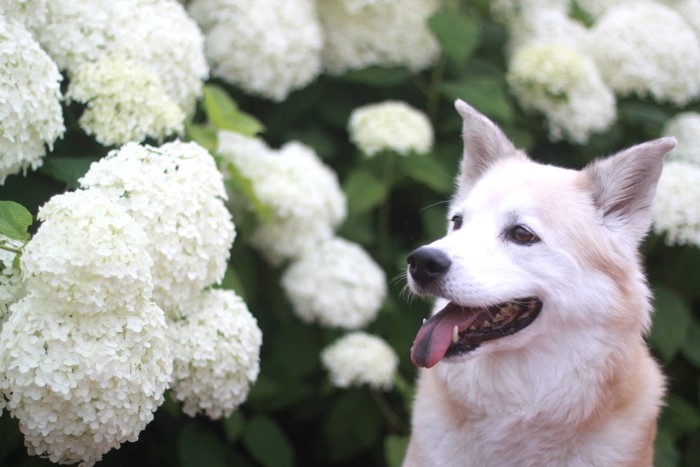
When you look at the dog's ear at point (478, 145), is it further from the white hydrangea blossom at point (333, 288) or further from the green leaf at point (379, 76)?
the green leaf at point (379, 76)

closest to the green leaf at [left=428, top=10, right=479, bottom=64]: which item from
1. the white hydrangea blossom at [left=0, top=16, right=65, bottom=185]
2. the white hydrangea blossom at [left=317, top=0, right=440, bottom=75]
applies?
the white hydrangea blossom at [left=317, top=0, right=440, bottom=75]

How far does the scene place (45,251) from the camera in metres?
1.83

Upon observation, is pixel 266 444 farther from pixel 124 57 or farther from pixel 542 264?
pixel 124 57

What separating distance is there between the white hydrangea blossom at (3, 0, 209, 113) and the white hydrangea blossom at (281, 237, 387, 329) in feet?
2.52

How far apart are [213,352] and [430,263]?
0.70 meters

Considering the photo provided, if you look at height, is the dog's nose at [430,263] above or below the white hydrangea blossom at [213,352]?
above

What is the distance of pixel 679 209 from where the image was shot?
123 inches

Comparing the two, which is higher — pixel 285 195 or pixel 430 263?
pixel 430 263

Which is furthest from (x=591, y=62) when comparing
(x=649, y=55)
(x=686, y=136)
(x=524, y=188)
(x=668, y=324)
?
(x=524, y=188)

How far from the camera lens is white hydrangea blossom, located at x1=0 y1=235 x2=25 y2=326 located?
1.95 meters

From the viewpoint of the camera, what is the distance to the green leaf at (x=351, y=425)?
314 cm

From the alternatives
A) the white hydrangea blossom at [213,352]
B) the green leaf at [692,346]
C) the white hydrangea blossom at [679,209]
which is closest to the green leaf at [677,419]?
the green leaf at [692,346]

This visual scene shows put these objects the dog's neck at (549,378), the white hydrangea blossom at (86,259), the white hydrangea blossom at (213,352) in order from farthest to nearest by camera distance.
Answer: the white hydrangea blossom at (213,352) → the dog's neck at (549,378) → the white hydrangea blossom at (86,259)

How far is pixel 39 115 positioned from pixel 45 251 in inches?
18.0
